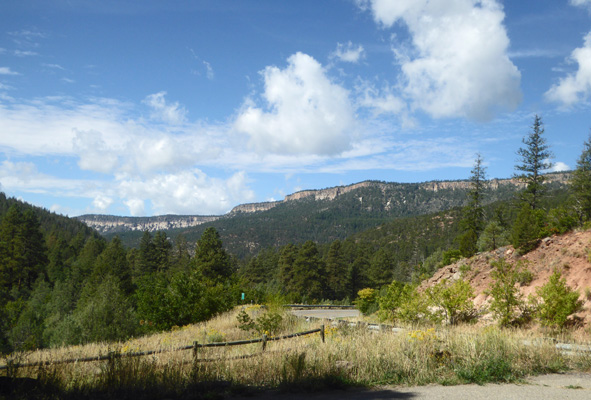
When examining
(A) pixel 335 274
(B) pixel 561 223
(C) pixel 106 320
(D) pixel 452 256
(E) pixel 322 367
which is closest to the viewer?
(E) pixel 322 367

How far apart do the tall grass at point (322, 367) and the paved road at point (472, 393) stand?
332 mm

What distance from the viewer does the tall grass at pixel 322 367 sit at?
21.1 feet

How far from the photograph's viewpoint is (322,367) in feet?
24.7

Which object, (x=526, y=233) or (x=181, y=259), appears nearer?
(x=526, y=233)

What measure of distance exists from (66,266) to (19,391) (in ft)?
260

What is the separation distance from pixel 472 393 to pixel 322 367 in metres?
2.67

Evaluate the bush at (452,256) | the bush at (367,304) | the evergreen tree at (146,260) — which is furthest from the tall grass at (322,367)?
the evergreen tree at (146,260)

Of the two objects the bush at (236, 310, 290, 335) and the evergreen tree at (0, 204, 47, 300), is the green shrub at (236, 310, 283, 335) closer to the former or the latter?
the bush at (236, 310, 290, 335)

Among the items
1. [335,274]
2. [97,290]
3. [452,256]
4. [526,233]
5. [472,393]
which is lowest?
[97,290]

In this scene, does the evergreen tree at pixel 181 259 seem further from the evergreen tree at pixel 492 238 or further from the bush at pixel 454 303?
the bush at pixel 454 303

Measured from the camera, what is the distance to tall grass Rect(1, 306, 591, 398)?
6.45 m

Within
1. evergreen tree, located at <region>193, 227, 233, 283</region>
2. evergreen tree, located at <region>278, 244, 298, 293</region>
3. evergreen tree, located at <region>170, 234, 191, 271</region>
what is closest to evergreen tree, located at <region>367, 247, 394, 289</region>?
evergreen tree, located at <region>278, 244, 298, 293</region>

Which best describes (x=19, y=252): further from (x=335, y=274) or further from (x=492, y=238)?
(x=492, y=238)

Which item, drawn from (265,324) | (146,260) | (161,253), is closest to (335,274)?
(161,253)
